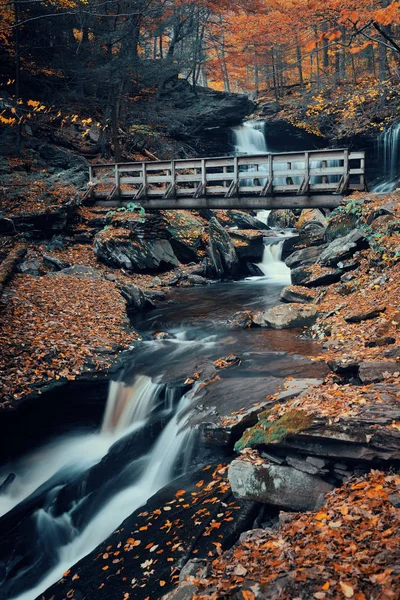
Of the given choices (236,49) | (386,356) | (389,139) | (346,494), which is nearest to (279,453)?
(346,494)

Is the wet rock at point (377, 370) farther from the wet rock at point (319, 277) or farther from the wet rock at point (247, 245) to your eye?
the wet rock at point (247, 245)

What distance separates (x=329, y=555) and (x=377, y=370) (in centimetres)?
298

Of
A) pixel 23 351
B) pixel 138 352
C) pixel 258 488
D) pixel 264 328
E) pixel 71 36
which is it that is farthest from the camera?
pixel 71 36

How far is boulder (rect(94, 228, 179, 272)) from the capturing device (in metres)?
16.0

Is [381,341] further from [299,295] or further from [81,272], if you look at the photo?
[81,272]

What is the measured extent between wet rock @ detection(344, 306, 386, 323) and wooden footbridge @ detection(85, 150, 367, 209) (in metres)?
6.34

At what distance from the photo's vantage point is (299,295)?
12.1 meters

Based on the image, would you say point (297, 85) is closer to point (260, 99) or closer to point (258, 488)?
point (260, 99)

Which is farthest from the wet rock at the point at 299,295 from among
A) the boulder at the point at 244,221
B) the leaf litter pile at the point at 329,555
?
the boulder at the point at 244,221

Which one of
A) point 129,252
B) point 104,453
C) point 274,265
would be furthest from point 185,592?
point 274,265

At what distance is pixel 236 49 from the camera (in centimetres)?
3397

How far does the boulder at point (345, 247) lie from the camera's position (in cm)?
1191

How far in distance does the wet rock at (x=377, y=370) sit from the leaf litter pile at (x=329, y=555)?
5.79 feet

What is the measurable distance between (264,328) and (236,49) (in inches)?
1216
